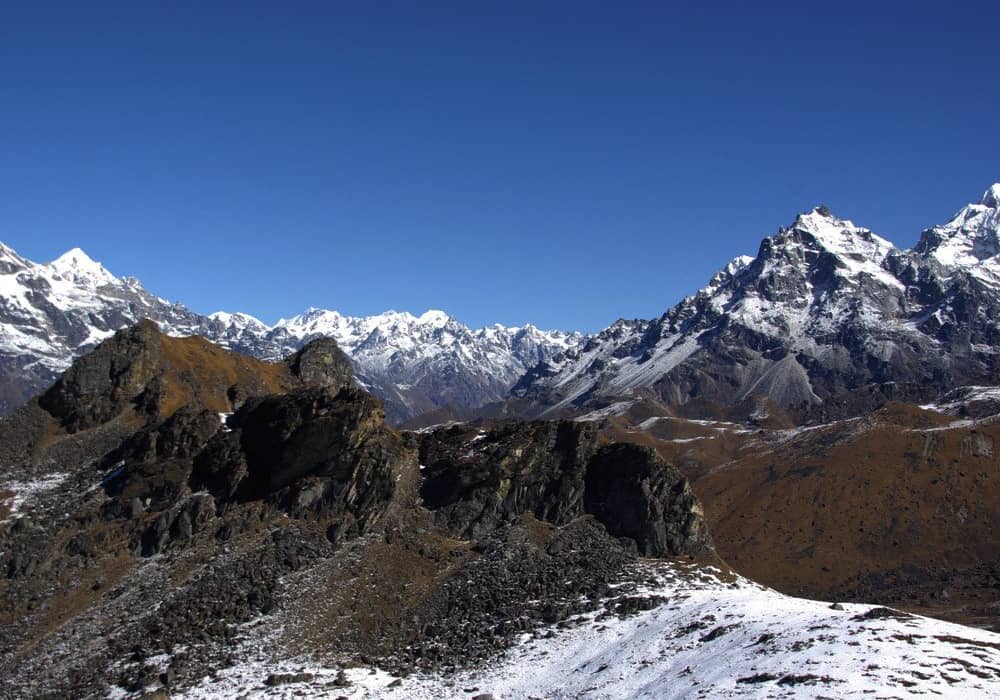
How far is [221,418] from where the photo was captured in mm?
97938

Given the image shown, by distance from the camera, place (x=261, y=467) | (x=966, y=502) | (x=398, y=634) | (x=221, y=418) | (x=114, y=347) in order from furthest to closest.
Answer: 1. (x=966, y=502)
2. (x=114, y=347)
3. (x=221, y=418)
4. (x=261, y=467)
5. (x=398, y=634)

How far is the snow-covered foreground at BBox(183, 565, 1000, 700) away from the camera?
48.8m

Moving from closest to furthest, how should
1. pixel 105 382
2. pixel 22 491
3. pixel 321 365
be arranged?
pixel 22 491, pixel 105 382, pixel 321 365

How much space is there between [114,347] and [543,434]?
55263mm

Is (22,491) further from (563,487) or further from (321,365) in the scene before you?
(563,487)

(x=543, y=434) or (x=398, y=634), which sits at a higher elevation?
(x=543, y=434)

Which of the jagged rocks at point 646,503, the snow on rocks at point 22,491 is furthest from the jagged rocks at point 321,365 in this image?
the jagged rocks at point 646,503

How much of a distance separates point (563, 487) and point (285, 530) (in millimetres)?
30065

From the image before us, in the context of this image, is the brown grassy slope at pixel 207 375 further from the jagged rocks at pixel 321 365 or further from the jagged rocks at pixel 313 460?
the jagged rocks at pixel 313 460

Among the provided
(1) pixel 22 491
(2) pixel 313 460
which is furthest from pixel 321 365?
(1) pixel 22 491

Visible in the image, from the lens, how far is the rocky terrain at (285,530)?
2717 inches

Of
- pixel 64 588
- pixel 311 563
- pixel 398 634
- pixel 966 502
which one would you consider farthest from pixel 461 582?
pixel 966 502

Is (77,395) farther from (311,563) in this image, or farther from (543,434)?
(543,434)

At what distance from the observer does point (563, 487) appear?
92.1 metres
